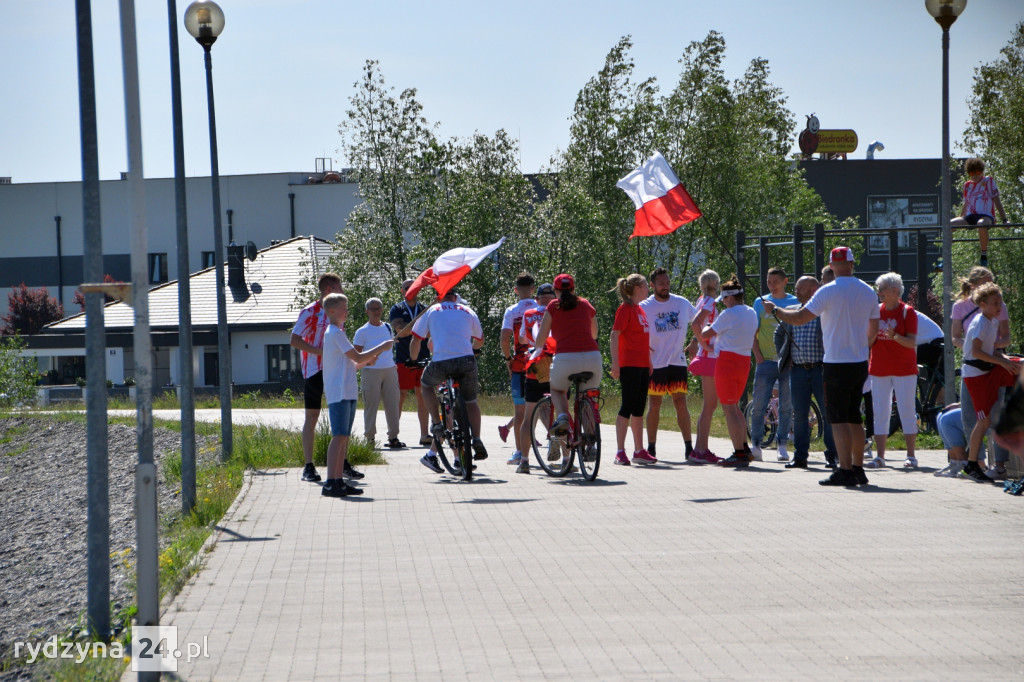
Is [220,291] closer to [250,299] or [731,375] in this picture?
[731,375]

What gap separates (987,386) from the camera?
10352mm

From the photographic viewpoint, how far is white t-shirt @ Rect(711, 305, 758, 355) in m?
12.1

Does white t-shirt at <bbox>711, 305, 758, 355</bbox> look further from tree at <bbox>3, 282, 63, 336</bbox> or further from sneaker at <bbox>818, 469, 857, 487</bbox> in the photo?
tree at <bbox>3, 282, 63, 336</bbox>

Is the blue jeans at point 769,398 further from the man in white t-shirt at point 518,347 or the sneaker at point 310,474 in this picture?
the sneaker at point 310,474

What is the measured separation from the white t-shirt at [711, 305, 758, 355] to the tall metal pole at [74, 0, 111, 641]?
7.50 metres

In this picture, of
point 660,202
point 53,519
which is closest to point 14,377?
point 53,519

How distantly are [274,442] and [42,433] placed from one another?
678 inches

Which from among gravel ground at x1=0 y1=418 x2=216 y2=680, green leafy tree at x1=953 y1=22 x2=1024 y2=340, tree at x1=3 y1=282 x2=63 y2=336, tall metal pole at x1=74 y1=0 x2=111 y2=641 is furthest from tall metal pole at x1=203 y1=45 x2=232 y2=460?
tree at x1=3 y1=282 x2=63 y2=336

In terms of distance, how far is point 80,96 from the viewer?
5.83 m

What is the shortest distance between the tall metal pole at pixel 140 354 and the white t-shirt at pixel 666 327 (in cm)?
808

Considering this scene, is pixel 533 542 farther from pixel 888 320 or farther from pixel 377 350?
pixel 888 320

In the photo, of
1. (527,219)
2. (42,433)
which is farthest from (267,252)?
(42,433)

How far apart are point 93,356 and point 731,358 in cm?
762

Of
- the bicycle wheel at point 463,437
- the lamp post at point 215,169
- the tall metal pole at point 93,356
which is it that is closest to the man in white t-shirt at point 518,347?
the bicycle wheel at point 463,437
